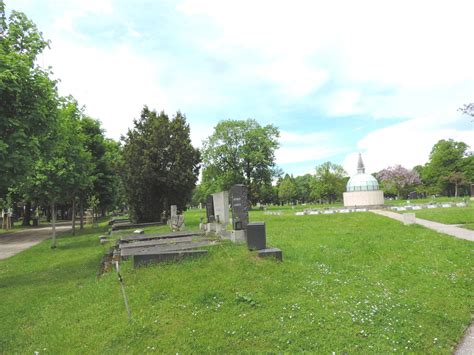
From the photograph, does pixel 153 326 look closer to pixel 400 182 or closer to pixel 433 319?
pixel 433 319

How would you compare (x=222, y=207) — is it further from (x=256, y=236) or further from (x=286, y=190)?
(x=286, y=190)

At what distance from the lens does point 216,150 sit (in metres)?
58.5

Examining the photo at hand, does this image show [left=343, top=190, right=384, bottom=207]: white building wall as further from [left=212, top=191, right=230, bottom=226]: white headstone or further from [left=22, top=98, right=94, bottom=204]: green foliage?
[left=22, top=98, right=94, bottom=204]: green foliage

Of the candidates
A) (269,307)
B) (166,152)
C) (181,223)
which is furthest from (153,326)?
(166,152)

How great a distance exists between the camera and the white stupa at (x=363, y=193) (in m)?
→ 44.3

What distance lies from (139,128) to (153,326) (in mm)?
26789

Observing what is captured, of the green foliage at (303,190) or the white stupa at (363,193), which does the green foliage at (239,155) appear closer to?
the white stupa at (363,193)

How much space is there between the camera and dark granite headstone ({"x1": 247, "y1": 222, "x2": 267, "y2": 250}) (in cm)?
957

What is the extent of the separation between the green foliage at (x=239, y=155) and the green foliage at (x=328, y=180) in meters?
25.1

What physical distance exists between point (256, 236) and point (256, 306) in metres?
3.32

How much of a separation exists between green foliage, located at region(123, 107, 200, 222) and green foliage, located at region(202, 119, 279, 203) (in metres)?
29.0

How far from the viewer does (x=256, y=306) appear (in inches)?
252

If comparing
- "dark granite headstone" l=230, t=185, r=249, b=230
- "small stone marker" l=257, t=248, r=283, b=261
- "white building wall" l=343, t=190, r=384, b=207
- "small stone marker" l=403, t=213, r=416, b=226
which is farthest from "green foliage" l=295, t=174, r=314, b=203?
"small stone marker" l=257, t=248, r=283, b=261

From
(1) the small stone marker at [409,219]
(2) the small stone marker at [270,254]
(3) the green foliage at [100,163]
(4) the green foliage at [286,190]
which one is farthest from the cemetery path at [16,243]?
(4) the green foliage at [286,190]
